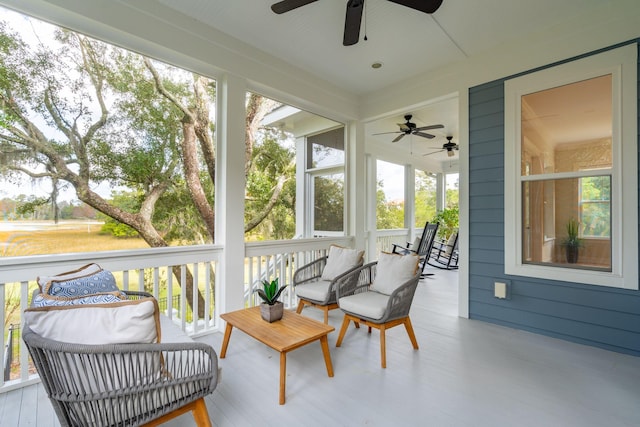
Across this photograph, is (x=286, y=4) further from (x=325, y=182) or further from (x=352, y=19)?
(x=325, y=182)

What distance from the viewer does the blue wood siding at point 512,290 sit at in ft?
8.61

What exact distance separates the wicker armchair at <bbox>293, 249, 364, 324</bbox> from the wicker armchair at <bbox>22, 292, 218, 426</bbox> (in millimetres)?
1707

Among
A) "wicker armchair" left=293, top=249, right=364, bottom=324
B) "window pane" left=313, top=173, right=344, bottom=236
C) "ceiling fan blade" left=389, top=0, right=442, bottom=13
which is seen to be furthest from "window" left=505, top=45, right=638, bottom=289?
"window pane" left=313, top=173, right=344, bottom=236

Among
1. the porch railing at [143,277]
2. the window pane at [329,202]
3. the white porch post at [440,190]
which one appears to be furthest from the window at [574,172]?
the white porch post at [440,190]

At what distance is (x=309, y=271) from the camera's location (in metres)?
3.53

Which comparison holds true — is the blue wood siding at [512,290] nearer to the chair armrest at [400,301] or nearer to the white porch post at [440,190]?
the chair armrest at [400,301]

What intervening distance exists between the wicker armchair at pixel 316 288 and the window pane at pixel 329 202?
1.09m

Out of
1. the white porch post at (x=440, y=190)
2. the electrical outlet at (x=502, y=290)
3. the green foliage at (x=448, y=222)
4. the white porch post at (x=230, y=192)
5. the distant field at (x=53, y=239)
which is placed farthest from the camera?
the white porch post at (x=440, y=190)

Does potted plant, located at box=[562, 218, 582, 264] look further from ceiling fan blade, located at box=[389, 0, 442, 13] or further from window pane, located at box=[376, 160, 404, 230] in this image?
window pane, located at box=[376, 160, 404, 230]

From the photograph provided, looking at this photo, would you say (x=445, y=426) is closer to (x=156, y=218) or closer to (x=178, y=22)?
(x=156, y=218)

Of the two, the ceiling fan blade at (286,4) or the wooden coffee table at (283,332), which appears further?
the ceiling fan blade at (286,4)

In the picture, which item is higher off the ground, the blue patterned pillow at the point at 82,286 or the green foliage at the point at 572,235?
the green foliage at the point at 572,235

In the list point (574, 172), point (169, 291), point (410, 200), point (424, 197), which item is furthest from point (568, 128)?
point (424, 197)

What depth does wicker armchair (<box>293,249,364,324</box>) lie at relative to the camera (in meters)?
2.92
